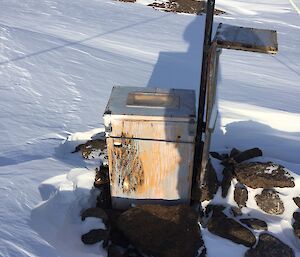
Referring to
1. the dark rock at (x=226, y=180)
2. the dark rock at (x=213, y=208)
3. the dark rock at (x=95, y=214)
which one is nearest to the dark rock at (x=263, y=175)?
the dark rock at (x=226, y=180)

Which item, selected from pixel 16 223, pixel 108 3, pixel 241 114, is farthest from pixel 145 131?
pixel 108 3

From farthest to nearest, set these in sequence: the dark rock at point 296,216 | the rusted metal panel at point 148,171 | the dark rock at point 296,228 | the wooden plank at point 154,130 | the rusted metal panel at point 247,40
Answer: the dark rock at point 296,216
the dark rock at point 296,228
the rusted metal panel at point 148,171
the wooden plank at point 154,130
the rusted metal panel at point 247,40

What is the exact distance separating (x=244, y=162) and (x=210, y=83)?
1.13 metres

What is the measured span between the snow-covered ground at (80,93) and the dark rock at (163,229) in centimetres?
20

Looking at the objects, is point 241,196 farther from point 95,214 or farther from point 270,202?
point 95,214

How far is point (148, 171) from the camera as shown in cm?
296

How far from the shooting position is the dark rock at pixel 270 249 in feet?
9.38

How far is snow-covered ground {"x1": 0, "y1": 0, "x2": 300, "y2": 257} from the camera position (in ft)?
9.62

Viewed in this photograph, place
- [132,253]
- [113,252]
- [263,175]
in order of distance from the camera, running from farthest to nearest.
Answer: [263,175]
[132,253]
[113,252]

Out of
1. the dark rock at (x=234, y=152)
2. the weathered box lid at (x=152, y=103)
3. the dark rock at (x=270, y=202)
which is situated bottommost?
the dark rock at (x=270, y=202)

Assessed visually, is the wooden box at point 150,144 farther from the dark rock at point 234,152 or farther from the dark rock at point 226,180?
the dark rock at point 234,152

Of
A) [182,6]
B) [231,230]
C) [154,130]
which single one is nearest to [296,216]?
[231,230]

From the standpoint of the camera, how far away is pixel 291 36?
29.9ft

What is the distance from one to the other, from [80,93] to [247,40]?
3.14 m
